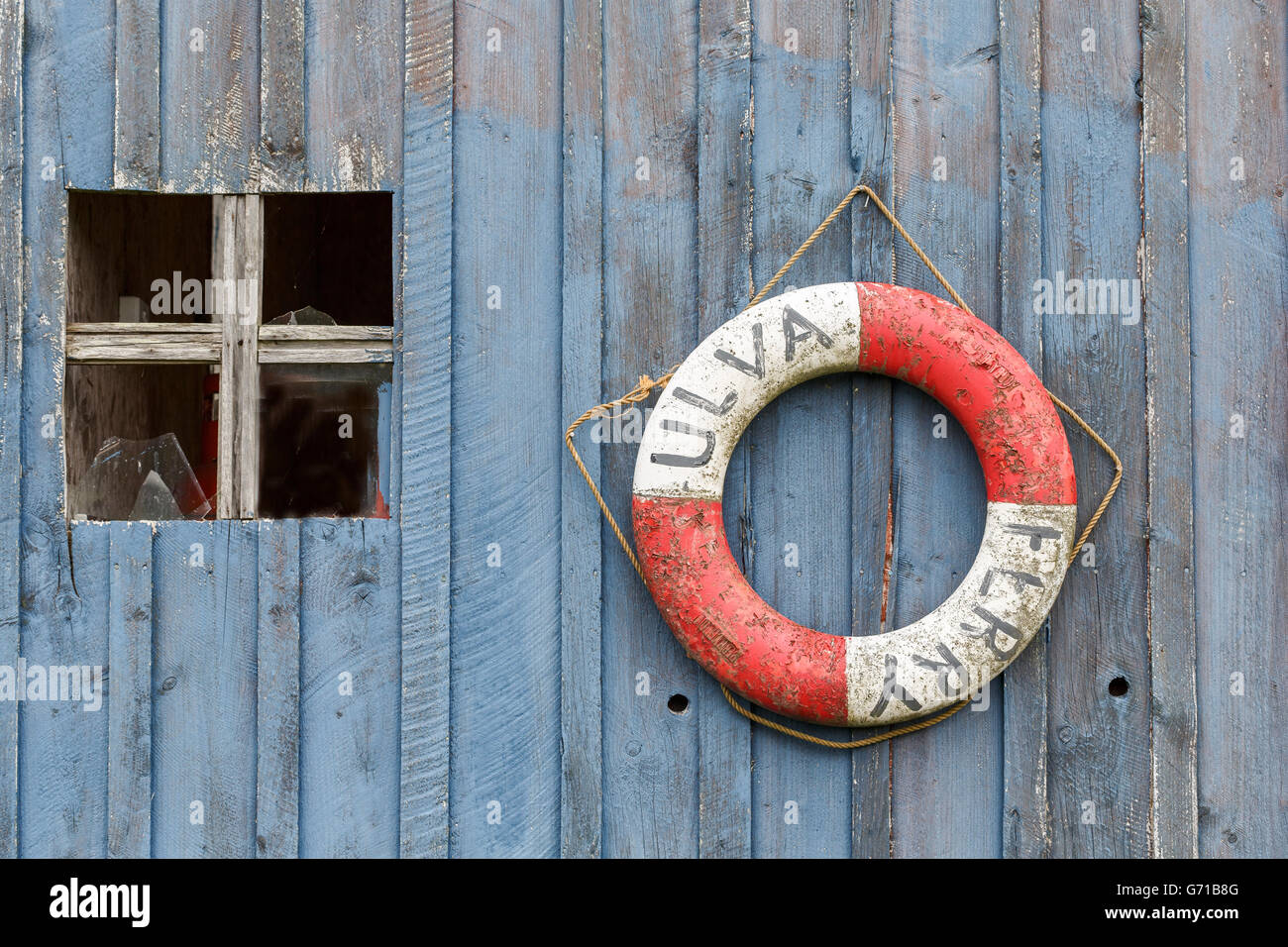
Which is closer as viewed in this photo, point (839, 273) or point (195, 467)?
point (839, 273)

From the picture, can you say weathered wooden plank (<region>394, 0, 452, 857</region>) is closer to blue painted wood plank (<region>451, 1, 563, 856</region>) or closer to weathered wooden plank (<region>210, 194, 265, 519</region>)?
blue painted wood plank (<region>451, 1, 563, 856</region>)

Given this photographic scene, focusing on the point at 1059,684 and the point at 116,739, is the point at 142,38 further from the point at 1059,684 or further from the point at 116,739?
the point at 1059,684

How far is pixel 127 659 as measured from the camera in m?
2.05

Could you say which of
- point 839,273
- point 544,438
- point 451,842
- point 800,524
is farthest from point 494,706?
point 839,273

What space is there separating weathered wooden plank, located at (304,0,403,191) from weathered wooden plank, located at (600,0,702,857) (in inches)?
17.6

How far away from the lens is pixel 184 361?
2.10 metres

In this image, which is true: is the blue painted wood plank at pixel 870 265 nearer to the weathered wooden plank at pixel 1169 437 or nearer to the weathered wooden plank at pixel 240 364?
the weathered wooden plank at pixel 1169 437

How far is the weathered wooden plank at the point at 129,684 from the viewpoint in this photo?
6.72 ft

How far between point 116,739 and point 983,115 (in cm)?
216

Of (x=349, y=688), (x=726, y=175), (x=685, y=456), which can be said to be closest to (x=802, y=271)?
(x=726, y=175)

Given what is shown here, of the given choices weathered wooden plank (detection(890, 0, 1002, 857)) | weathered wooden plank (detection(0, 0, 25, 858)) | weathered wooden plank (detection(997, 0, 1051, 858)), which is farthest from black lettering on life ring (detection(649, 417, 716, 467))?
weathered wooden plank (detection(0, 0, 25, 858))

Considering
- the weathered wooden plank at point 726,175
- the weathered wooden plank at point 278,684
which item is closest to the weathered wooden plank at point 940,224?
the weathered wooden plank at point 726,175

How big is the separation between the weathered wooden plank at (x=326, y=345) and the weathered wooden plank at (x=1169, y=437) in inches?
61.9

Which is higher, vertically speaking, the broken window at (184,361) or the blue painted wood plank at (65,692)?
the broken window at (184,361)
